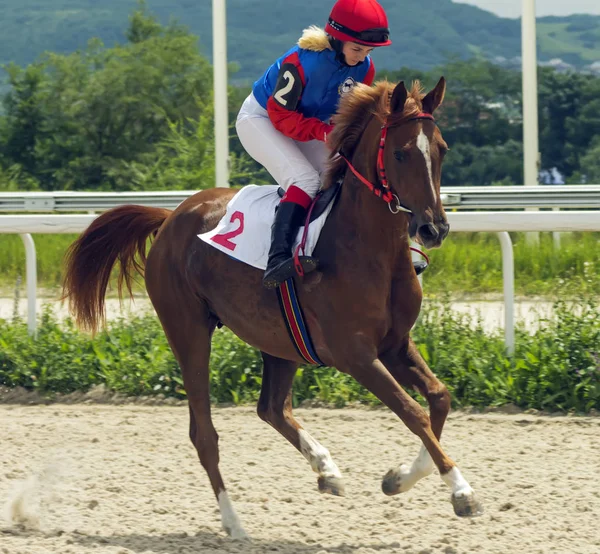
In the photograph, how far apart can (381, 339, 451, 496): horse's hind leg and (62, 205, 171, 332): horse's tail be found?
1.64 metres

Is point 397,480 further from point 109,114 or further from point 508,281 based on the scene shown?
point 109,114

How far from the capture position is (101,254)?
5395 mm

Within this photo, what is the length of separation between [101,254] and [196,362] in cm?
94

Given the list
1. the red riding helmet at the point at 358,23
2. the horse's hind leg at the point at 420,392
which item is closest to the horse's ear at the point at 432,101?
the red riding helmet at the point at 358,23

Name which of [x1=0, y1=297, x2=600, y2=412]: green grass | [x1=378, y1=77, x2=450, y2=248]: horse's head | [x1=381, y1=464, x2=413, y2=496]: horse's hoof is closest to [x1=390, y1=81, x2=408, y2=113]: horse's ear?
[x1=378, y1=77, x2=450, y2=248]: horse's head

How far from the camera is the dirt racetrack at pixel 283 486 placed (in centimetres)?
409

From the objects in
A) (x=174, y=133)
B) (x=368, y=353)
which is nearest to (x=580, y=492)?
(x=368, y=353)

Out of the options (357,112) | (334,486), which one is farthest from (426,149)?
(334,486)

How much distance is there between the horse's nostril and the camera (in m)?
3.73

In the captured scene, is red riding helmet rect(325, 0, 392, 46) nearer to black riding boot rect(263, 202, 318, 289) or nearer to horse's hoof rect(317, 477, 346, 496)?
black riding boot rect(263, 202, 318, 289)

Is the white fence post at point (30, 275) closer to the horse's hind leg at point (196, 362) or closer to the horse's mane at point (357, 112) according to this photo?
the horse's hind leg at point (196, 362)

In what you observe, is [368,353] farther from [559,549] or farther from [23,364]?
[23,364]

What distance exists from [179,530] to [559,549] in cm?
148

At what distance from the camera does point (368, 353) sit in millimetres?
4070
